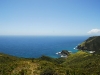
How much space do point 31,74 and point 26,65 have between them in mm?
5999

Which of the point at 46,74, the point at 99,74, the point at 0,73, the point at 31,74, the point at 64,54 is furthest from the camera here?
the point at 64,54

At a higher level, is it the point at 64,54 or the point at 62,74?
the point at 62,74

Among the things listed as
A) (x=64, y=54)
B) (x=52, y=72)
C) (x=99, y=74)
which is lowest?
(x=64, y=54)

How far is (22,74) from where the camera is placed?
111ft

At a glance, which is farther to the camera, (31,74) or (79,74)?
(79,74)

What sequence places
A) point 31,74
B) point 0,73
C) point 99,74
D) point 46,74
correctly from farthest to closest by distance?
1. point 99,74
2. point 0,73
3. point 31,74
4. point 46,74

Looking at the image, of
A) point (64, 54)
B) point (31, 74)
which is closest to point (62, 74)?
point (31, 74)

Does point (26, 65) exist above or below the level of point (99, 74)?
above

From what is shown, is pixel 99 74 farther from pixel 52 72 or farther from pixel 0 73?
pixel 0 73

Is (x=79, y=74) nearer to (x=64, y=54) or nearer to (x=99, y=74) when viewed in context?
(x=99, y=74)

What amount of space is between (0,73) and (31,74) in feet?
27.3

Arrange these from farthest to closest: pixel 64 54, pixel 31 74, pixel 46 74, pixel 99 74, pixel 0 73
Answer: pixel 64 54 < pixel 99 74 < pixel 0 73 < pixel 31 74 < pixel 46 74

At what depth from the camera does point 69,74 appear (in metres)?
34.9

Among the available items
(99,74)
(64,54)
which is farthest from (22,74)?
(64,54)
